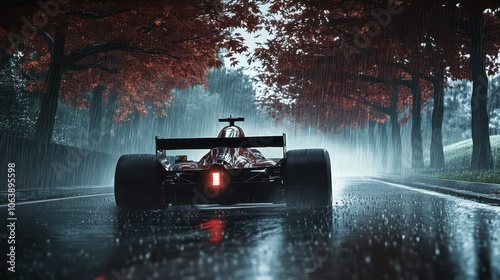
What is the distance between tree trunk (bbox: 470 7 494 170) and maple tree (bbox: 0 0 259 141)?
779 cm

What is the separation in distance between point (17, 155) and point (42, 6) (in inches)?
153

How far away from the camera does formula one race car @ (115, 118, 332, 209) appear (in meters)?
11.8

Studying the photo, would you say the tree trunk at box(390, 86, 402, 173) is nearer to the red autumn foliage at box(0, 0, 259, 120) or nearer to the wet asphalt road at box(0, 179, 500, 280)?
the red autumn foliage at box(0, 0, 259, 120)

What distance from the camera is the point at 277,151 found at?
92.2 metres

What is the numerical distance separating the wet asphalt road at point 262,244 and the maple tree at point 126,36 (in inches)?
299

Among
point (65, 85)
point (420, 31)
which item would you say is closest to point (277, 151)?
point (65, 85)

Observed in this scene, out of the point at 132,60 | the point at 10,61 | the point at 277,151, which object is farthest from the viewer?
the point at 277,151

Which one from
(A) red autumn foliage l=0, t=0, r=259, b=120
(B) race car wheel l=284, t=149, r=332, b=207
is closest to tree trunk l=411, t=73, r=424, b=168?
(A) red autumn foliage l=0, t=0, r=259, b=120

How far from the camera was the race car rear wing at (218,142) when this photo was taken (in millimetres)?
11875

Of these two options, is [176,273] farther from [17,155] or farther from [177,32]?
[177,32]

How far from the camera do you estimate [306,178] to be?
12.1m

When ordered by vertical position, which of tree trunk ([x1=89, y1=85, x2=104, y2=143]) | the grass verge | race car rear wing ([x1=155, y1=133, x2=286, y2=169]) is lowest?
race car rear wing ([x1=155, y1=133, x2=286, y2=169])

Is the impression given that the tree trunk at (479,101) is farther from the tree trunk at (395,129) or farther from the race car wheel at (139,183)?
the race car wheel at (139,183)

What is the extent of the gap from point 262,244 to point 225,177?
4325mm
